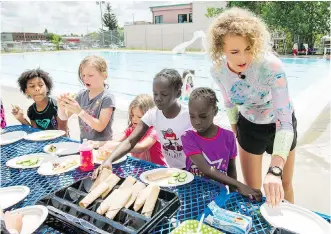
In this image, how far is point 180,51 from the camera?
22.2m

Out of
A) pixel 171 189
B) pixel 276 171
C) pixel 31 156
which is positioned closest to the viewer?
pixel 276 171

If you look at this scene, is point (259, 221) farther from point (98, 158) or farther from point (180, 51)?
point (180, 51)

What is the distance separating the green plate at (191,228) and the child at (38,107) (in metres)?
2.15

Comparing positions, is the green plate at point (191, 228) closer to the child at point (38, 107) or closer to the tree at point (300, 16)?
the child at point (38, 107)

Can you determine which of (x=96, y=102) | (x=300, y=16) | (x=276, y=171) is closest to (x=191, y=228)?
(x=276, y=171)

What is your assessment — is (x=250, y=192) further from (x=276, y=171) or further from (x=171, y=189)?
(x=171, y=189)

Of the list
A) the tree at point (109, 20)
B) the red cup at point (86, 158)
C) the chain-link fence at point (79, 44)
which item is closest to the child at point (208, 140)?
the red cup at point (86, 158)

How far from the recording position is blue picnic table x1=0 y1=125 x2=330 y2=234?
119cm

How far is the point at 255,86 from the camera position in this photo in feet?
5.94

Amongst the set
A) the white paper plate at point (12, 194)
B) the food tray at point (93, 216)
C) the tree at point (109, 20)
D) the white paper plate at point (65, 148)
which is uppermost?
the tree at point (109, 20)

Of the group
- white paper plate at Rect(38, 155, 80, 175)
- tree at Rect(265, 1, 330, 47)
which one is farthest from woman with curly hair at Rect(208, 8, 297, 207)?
tree at Rect(265, 1, 330, 47)

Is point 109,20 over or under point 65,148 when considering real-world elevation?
over

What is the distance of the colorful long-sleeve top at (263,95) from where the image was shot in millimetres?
1545

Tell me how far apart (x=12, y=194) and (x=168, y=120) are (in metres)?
1.06
